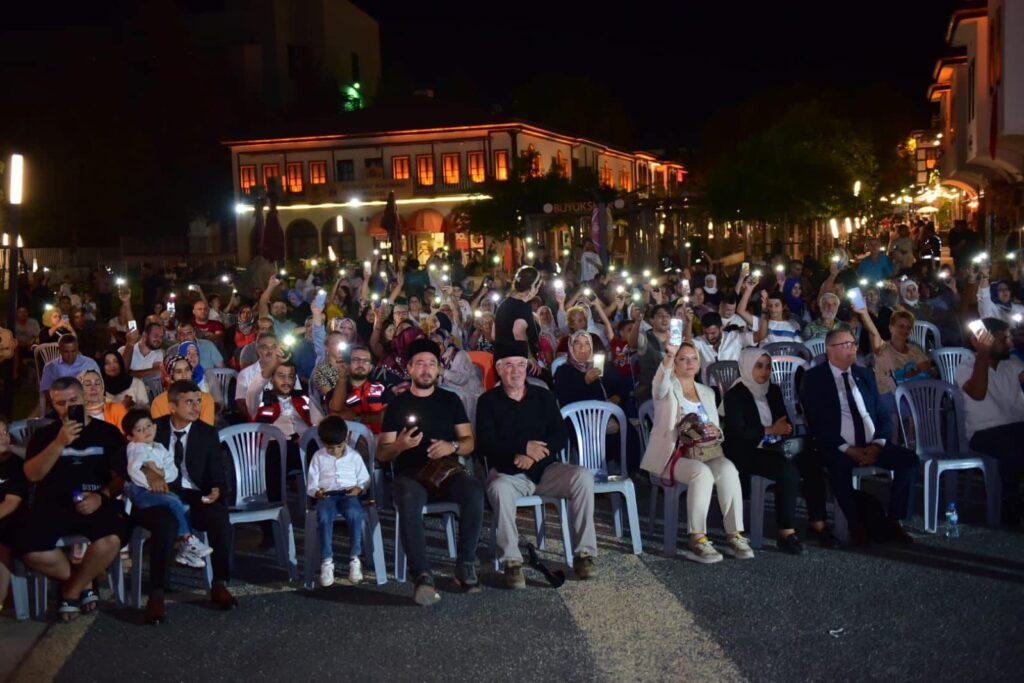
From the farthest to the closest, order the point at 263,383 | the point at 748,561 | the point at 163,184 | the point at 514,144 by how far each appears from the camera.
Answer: the point at 163,184 → the point at 514,144 → the point at 263,383 → the point at 748,561

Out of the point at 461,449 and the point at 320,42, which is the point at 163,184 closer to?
the point at 320,42

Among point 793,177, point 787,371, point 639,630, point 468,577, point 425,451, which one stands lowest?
point 639,630

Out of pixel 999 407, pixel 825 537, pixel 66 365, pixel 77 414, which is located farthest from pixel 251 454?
pixel 999 407

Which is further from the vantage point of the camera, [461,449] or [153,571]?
[461,449]

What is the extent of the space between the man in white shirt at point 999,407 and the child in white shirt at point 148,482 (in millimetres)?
5150

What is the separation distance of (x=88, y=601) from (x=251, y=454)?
5.00 feet

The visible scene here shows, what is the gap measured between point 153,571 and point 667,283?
1180cm

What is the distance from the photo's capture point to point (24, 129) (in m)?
52.4

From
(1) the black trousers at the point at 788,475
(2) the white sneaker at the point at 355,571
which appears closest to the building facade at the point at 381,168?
(1) the black trousers at the point at 788,475

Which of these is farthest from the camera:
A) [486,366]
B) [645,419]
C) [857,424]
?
[486,366]

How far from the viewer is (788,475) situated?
23.4 ft

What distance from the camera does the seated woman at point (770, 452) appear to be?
704 centimetres

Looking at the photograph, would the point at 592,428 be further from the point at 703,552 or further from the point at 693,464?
the point at 703,552

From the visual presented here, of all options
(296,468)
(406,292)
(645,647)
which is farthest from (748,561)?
(406,292)
